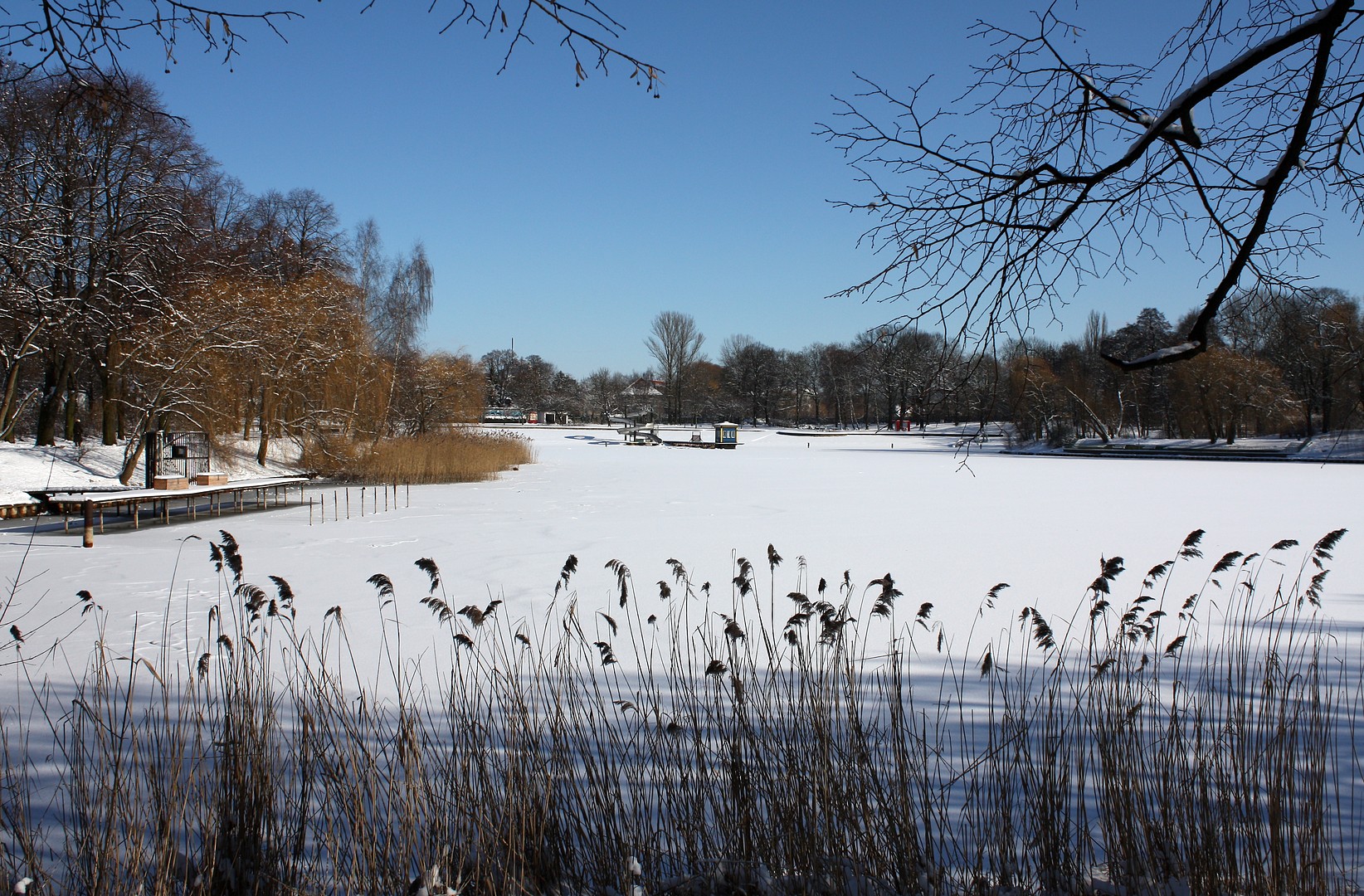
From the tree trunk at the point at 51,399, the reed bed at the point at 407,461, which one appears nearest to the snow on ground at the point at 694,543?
the reed bed at the point at 407,461

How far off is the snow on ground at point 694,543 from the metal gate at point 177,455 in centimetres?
181

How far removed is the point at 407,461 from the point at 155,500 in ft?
22.0

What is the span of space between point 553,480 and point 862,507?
7809 millimetres

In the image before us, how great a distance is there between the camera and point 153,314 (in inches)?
669

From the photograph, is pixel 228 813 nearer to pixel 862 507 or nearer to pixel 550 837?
pixel 550 837

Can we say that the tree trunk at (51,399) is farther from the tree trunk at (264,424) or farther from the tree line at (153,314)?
the tree trunk at (264,424)

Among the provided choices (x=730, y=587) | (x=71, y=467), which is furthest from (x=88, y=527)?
(x=71, y=467)

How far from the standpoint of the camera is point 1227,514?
38.3 ft

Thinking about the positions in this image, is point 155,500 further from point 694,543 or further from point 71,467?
point 694,543

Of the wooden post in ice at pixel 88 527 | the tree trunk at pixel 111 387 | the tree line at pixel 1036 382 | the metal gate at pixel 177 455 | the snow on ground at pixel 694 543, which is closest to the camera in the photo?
the tree line at pixel 1036 382

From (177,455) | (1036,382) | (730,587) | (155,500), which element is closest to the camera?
(1036,382)

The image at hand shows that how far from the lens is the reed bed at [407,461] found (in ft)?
60.3

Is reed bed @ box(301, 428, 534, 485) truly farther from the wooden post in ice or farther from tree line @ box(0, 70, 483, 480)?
the wooden post in ice

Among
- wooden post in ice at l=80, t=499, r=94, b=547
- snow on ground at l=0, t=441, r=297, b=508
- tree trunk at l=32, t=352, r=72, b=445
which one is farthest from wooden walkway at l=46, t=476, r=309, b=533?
tree trunk at l=32, t=352, r=72, b=445
